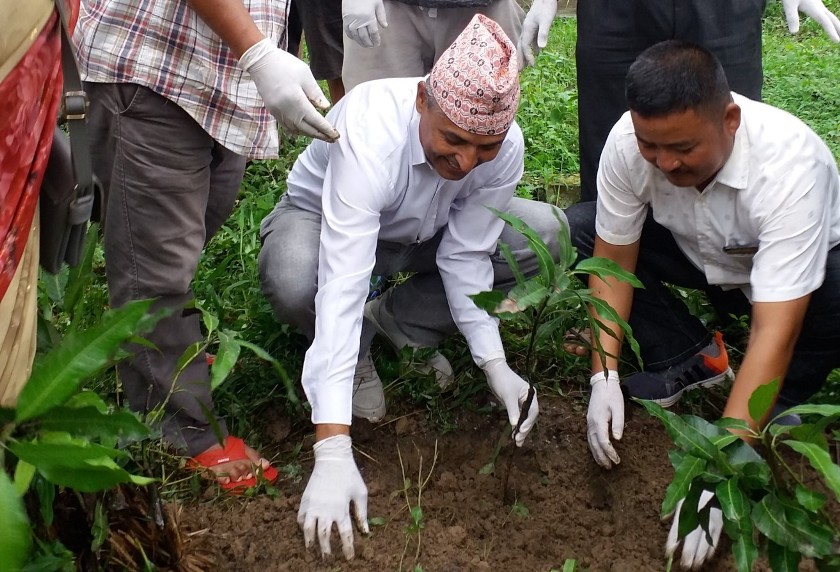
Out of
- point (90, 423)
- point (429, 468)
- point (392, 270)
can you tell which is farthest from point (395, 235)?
point (90, 423)

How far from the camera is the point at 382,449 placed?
2.32 m

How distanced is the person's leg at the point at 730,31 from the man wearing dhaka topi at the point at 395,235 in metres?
0.69

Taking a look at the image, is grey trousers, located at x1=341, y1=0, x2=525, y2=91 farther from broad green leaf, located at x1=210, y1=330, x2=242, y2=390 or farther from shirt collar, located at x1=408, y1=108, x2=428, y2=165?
broad green leaf, located at x1=210, y1=330, x2=242, y2=390

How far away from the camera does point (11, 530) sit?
29.6 inches

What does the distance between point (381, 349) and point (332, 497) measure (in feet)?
2.85

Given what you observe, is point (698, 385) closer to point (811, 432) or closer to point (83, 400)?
point (811, 432)

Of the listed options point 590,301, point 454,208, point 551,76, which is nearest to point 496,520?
point 590,301

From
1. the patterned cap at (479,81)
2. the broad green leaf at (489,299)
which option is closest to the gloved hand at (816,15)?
the patterned cap at (479,81)

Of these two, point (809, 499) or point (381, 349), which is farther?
point (381, 349)

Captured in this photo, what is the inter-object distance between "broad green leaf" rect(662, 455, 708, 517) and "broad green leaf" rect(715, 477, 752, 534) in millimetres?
41

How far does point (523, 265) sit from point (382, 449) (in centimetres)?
71

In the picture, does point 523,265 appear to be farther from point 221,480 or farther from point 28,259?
point 28,259

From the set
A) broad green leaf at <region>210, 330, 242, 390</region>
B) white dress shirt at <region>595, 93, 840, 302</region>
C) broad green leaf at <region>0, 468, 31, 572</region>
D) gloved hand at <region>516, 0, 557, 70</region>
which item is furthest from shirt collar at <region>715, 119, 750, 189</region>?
broad green leaf at <region>0, 468, 31, 572</region>

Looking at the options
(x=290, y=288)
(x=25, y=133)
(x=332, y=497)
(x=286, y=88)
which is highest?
(x=25, y=133)
